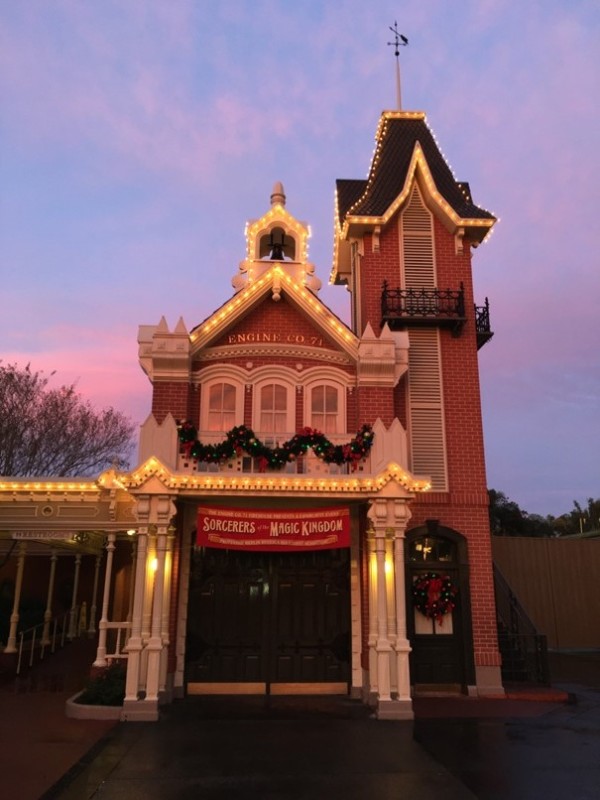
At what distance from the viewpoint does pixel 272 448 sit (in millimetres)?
12984

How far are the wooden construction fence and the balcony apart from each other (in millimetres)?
10334

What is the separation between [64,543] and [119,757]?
30.1ft

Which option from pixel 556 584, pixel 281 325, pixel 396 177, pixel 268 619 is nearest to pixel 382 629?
pixel 268 619

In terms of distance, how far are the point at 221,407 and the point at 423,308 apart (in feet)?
18.5

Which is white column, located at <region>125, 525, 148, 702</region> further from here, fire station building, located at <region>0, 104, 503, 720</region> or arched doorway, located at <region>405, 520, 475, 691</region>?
arched doorway, located at <region>405, 520, 475, 691</region>

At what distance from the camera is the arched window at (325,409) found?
14242 mm

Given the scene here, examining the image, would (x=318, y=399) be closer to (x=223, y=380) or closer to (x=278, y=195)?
(x=223, y=380)

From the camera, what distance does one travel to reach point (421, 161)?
54.6 feet

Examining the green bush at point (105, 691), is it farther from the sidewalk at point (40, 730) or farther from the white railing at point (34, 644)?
the white railing at point (34, 644)

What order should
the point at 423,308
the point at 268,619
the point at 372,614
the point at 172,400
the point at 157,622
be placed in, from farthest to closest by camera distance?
1. the point at 423,308
2. the point at 172,400
3. the point at 268,619
4. the point at 372,614
5. the point at 157,622

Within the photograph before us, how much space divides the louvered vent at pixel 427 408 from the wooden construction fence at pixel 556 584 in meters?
9.33

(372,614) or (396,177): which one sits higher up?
(396,177)

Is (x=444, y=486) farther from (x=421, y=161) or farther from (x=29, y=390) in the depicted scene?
(x=29, y=390)

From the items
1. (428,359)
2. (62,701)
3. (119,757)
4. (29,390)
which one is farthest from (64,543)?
(29,390)
